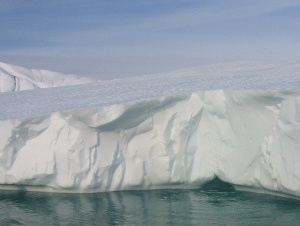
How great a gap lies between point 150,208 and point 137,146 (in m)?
1.24

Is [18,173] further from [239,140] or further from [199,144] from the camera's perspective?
[239,140]

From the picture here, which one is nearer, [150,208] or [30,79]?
[150,208]

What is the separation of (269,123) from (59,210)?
3.49 metres

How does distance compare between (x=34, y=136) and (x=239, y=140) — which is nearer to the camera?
(x=239, y=140)

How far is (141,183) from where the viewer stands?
933 centimetres

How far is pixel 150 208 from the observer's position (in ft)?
27.5

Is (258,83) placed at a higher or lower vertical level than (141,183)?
higher

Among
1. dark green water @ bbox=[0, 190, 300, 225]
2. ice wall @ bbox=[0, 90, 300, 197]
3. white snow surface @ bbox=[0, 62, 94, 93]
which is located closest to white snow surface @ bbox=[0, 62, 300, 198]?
ice wall @ bbox=[0, 90, 300, 197]

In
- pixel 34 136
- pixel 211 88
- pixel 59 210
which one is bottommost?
pixel 59 210

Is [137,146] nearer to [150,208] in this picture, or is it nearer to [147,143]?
[147,143]

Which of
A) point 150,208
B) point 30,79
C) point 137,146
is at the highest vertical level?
point 30,79

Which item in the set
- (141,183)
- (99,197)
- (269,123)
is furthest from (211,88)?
(99,197)

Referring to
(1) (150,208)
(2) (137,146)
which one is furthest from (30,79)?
(1) (150,208)

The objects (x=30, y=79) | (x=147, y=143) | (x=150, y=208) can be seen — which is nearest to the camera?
(x=150, y=208)
